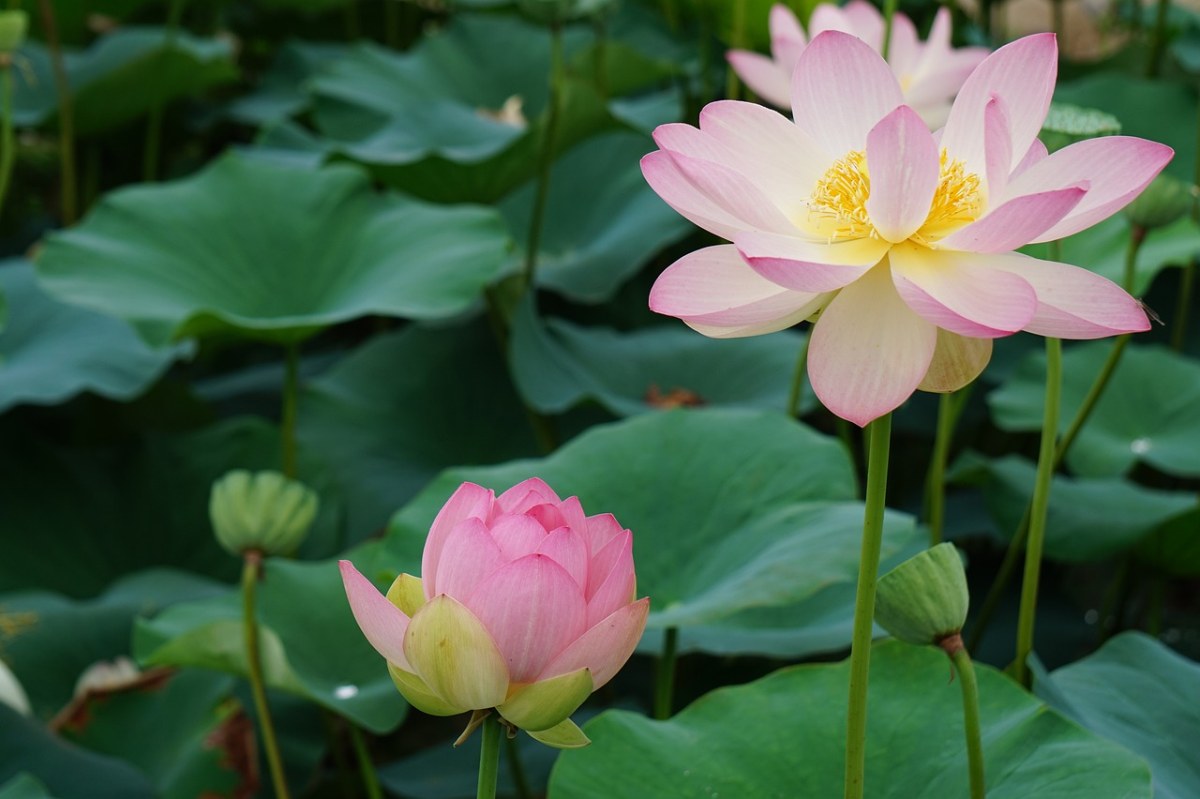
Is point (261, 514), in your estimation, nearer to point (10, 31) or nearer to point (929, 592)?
point (929, 592)

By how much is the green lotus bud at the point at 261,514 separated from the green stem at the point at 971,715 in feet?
1.40

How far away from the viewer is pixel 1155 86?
5.21 ft

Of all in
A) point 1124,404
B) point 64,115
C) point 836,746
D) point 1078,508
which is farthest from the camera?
point 64,115

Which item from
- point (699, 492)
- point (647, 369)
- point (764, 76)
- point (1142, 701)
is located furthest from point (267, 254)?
point (1142, 701)

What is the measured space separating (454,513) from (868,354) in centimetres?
14

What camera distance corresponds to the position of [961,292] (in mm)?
395

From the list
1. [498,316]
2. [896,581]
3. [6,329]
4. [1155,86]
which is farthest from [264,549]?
[1155,86]

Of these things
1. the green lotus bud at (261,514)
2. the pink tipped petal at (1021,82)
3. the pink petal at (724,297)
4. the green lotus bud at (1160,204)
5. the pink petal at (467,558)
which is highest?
the pink tipped petal at (1021,82)

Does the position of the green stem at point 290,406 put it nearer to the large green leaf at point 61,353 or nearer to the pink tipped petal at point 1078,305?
the large green leaf at point 61,353

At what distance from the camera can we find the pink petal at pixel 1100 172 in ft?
1.29

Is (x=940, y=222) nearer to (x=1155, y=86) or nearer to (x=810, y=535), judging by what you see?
(x=810, y=535)

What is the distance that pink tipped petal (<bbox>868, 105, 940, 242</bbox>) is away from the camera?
0.39 m

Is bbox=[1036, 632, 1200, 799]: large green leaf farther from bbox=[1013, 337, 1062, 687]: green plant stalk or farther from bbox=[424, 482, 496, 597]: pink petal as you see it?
bbox=[424, 482, 496, 597]: pink petal

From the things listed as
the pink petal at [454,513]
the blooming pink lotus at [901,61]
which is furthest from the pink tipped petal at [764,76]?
the pink petal at [454,513]
